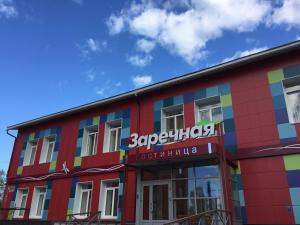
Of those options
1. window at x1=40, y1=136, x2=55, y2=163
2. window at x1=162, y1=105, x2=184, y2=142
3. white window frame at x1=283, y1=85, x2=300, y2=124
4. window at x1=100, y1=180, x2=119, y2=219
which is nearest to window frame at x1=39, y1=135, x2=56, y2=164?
window at x1=40, y1=136, x2=55, y2=163

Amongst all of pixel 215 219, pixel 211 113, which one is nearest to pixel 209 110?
pixel 211 113

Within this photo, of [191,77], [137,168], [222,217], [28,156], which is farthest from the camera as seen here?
[28,156]

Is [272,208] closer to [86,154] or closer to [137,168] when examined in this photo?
[137,168]

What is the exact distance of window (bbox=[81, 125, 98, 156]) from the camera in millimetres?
14023

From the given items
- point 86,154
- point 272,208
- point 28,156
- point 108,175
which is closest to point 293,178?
point 272,208

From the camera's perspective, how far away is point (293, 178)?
858 cm

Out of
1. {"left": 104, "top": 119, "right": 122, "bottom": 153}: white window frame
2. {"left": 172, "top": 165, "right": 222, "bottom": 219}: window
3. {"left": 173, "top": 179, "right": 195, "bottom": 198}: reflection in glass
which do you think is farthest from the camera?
{"left": 104, "top": 119, "right": 122, "bottom": 153}: white window frame

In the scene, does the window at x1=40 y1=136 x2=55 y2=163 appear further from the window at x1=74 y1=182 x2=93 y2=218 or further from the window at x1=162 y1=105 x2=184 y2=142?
the window at x1=162 y1=105 x2=184 y2=142

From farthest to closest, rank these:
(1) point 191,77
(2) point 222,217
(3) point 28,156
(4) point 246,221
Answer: (3) point 28,156 → (1) point 191,77 → (4) point 246,221 → (2) point 222,217

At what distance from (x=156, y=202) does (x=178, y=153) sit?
7.94ft

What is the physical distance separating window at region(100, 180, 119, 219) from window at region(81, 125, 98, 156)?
1895mm

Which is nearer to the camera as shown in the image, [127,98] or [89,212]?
[89,212]

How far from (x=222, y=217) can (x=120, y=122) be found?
6928mm

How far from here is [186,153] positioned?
921 cm
